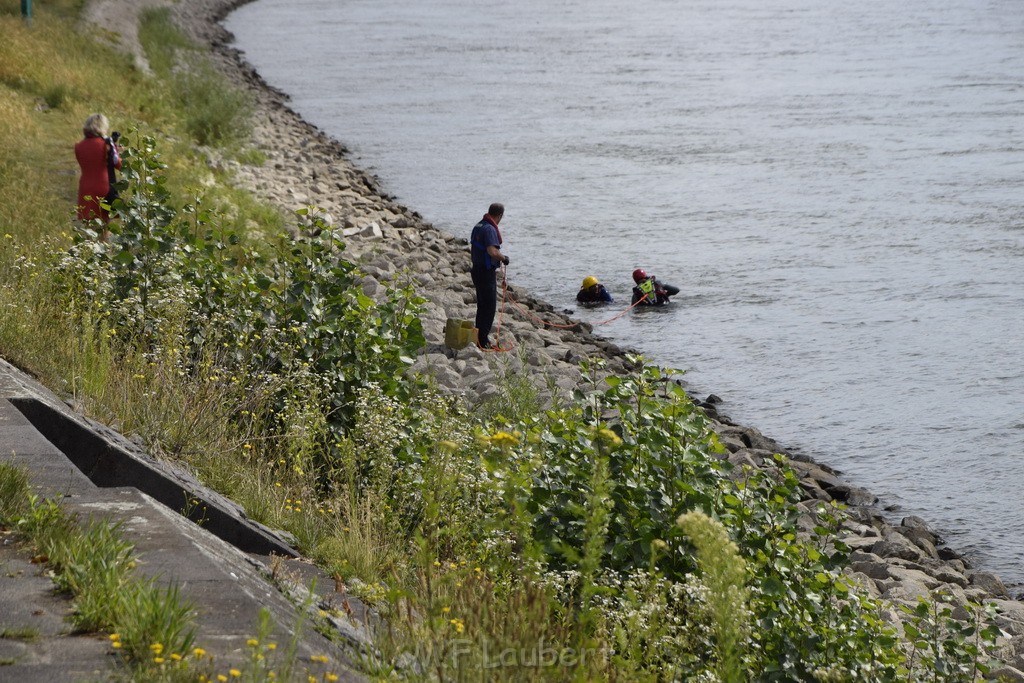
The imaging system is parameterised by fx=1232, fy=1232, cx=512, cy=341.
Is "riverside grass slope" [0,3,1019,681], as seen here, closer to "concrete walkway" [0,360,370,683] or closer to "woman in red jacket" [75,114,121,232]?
"concrete walkway" [0,360,370,683]

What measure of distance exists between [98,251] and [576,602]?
5.12 metres

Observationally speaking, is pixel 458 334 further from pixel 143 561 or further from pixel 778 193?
pixel 778 193

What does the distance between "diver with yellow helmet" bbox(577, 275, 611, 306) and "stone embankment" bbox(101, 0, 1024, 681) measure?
62cm

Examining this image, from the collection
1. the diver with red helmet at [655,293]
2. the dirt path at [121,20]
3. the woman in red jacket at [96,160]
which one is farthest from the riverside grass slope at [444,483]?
→ the dirt path at [121,20]

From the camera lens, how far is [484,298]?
628 inches

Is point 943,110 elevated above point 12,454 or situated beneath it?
elevated above

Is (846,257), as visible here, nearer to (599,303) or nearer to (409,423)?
(599,303)

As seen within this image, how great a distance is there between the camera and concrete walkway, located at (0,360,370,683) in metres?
4.26

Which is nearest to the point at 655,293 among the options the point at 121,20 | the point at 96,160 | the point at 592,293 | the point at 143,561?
the point at 592,293

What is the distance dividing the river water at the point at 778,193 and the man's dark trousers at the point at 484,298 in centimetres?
287

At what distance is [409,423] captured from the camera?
860 centimetres

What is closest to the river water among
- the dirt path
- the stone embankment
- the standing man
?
the stone embankment

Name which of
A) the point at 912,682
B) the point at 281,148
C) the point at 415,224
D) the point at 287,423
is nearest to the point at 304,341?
the point at 287,423

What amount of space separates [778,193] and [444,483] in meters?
22.6
